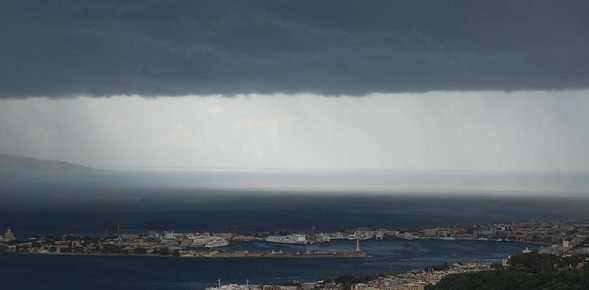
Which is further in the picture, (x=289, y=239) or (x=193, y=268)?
(x=289, y=239)

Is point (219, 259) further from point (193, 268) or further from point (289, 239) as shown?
point (289, 239)

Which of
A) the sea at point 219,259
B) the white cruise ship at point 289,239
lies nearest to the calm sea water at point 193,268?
the sea at point 219,259

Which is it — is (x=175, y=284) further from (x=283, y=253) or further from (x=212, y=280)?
(x=283, y=253)

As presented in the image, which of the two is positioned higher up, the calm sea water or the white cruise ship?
the white cruise ship

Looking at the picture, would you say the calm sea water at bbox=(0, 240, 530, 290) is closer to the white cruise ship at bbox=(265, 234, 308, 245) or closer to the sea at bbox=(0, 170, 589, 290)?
the sea at bbox=(0, 170, 589, 290)

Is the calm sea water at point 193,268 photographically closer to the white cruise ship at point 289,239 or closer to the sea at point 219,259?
the sea at point 219,259

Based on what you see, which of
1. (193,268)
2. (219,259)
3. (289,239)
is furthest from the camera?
(289,239)

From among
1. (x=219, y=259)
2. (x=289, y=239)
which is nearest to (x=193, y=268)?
(x=219, y=259)

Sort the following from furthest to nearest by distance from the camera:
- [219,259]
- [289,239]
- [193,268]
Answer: [289,239] < [219,259] < [193,268]

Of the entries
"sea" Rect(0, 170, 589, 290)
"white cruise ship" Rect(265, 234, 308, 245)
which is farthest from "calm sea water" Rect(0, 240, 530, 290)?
"white cruise ship" Rect(265, 234, 308, 245)
